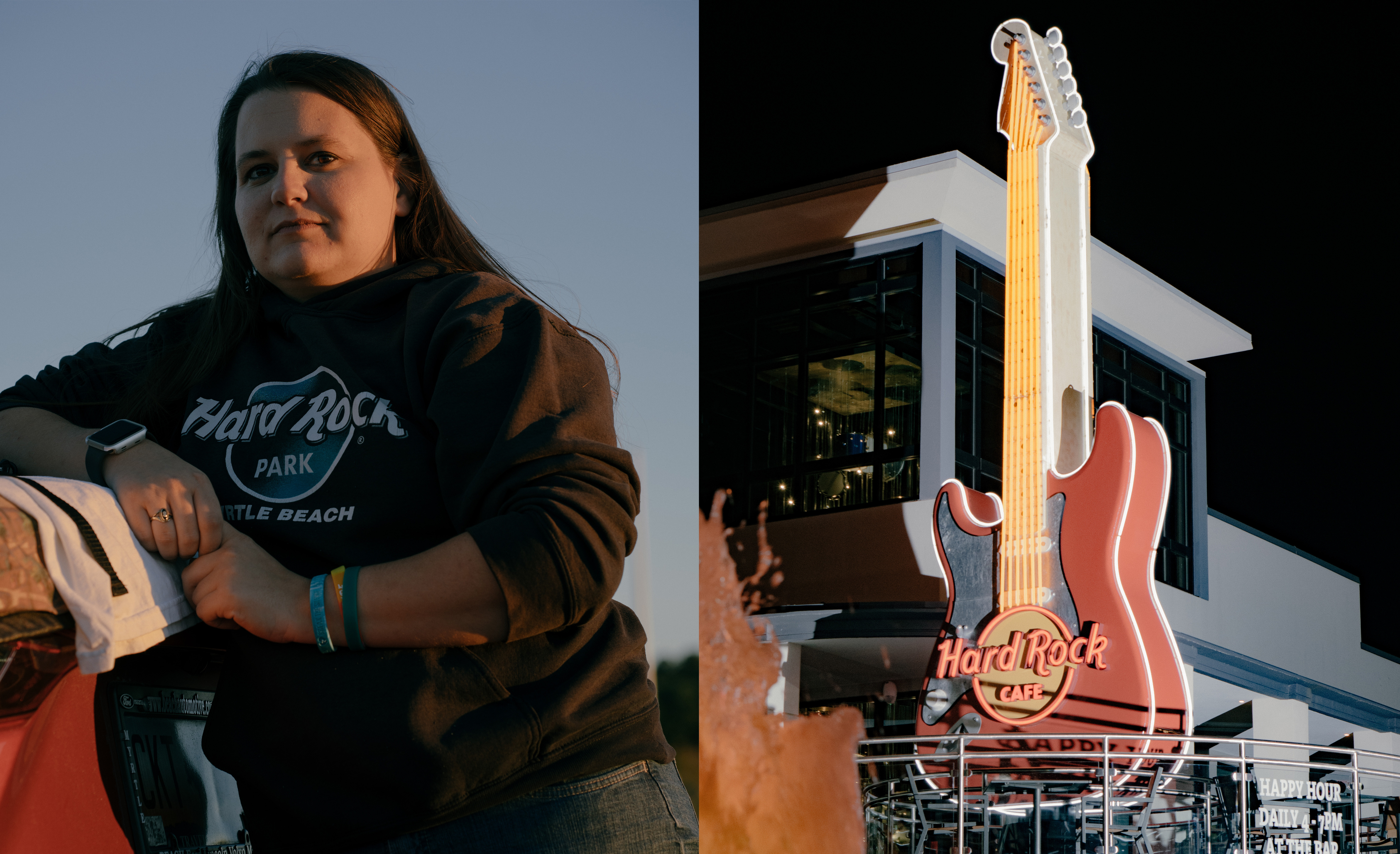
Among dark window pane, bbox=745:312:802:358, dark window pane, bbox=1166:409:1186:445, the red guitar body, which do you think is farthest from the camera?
dark window pane, bbox=1166:409:1186:445

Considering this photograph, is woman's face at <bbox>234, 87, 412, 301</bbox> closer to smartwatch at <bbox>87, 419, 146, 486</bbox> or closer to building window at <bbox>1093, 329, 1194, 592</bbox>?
smartwatch at <bbox>87, 419, 146, 486</bbox>

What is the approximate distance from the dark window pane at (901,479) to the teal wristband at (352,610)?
230 inches

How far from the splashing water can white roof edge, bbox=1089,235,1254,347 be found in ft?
8.98

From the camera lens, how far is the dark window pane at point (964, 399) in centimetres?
723

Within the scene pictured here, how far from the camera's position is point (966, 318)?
7.46m

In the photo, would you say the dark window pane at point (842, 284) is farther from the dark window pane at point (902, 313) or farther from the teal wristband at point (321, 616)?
the teal wristband at point (321, 616)

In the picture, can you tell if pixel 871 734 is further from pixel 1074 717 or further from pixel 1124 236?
pixel 1124 236

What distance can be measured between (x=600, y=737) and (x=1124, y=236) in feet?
22.5

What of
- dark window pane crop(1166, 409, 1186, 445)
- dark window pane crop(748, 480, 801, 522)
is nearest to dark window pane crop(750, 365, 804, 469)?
dark window pane crop(748, 480, 801, 522)

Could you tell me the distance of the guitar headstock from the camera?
21.9 ft

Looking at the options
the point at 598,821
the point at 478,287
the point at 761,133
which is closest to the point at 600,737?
the point at 598,821

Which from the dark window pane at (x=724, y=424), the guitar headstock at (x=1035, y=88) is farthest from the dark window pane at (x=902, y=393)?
the guitar headstock at (x=1035, y=88)

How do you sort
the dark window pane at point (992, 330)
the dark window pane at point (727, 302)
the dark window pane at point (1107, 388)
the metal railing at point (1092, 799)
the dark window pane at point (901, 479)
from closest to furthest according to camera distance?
the metal railing at point (1092, 799), the dark window pane at point (901, 479), the dark window pane at point (992, 330), the dark window pane at point (1107, 388), the dark window pane at point (727, 302)

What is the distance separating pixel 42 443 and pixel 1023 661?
16.6 feet
